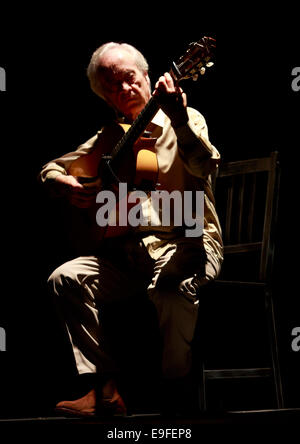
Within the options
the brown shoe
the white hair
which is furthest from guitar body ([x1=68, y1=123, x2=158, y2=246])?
the brown shoe

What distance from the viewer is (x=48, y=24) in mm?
2930

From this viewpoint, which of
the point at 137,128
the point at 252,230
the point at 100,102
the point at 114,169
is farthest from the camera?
the point at 100,102

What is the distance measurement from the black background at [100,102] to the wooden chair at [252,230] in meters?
0.30

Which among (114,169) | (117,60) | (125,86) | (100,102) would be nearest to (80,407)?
(114,169)

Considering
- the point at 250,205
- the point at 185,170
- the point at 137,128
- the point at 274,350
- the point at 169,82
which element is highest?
the point at 169,82

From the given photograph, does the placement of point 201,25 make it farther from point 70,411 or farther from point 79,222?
point 70,411

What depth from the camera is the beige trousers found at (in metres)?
1.83

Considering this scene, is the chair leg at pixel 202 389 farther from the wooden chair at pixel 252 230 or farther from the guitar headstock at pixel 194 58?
the guitar headstock at pixel 194 58

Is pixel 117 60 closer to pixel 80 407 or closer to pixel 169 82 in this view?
pixel 169 82

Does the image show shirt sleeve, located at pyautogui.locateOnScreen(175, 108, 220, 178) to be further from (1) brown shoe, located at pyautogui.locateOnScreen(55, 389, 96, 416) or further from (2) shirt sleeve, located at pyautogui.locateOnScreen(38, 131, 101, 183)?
(1) brown shoe, located at pyautogui.locateOnScreen(55, 389, 96, 416)

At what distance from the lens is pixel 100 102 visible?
299cm

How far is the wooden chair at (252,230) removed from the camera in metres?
2.27

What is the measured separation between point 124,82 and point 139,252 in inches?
27.3

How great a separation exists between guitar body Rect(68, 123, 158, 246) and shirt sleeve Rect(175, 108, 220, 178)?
0.15m
